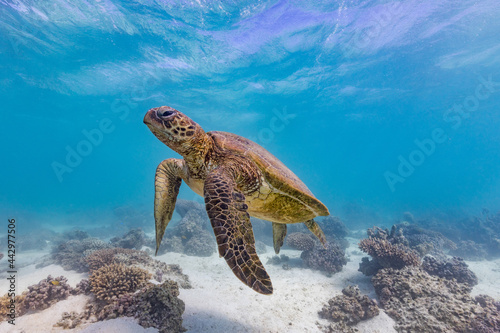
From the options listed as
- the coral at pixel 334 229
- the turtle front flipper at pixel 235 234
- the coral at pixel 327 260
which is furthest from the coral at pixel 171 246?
the turtle front flipper at pixel 235 234

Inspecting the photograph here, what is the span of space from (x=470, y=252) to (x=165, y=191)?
17888 mm

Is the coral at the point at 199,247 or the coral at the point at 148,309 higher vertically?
the coral at the point at 199,247

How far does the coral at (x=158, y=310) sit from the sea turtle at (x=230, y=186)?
1034mm

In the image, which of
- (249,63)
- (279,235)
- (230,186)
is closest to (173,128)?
(230,186)

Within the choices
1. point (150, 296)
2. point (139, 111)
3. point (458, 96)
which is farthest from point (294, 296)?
point (458, 96)

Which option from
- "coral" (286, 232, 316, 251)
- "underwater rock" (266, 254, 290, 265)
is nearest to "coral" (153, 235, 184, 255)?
"underwater rock" (266, 254, 290, 265)

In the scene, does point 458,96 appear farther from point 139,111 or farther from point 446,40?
point 139,111

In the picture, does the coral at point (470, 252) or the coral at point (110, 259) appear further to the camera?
the coral at point (470, 252)

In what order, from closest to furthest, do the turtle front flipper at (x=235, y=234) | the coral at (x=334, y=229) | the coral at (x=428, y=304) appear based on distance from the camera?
the turtle front flipper at (x=235, y=234)
the coral at (x=428, y=304)
the coral at (x=334, y=229)

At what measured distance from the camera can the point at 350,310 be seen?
447 centimetres

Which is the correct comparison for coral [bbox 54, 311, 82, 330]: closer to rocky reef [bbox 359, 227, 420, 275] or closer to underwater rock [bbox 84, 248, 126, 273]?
underwater rock [bbox 84, 248, 126, 273]

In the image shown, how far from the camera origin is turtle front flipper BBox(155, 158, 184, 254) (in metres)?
3.74

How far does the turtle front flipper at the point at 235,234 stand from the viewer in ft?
6.62

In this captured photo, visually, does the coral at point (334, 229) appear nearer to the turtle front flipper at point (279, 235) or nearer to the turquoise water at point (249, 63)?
the turtle front flipper at point (279, 235)
